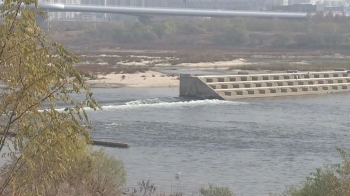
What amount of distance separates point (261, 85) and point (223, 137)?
15.9 m

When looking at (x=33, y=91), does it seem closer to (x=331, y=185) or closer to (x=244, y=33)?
(x=331, y=185)

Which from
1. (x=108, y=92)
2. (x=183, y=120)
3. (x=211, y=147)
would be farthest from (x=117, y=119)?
(x=108, y=92)

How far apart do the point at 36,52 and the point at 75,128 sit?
0.87 meters

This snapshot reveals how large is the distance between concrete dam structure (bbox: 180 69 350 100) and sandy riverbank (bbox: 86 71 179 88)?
5424 millimetres

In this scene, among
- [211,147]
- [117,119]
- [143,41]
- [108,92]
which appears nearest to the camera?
[211,147]

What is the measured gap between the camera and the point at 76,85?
9016 millimetres

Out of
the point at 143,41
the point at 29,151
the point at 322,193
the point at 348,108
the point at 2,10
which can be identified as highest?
the point at 2,10

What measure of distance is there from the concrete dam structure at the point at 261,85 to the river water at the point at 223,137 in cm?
108

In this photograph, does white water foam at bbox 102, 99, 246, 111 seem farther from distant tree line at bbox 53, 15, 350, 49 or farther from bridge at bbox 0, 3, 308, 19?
bridge at bbox 0, 3, 308, 19

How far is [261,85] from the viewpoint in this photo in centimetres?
4278

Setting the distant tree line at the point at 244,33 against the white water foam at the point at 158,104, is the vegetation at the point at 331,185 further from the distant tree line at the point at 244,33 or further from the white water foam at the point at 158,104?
the distant tree line at the point at 244,33

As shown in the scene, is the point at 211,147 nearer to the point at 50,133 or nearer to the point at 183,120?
the point at 183,120

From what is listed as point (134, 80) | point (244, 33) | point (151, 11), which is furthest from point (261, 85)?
point (151, 11)

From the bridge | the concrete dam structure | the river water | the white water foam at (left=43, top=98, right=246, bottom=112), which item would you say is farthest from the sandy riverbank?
the bridge
